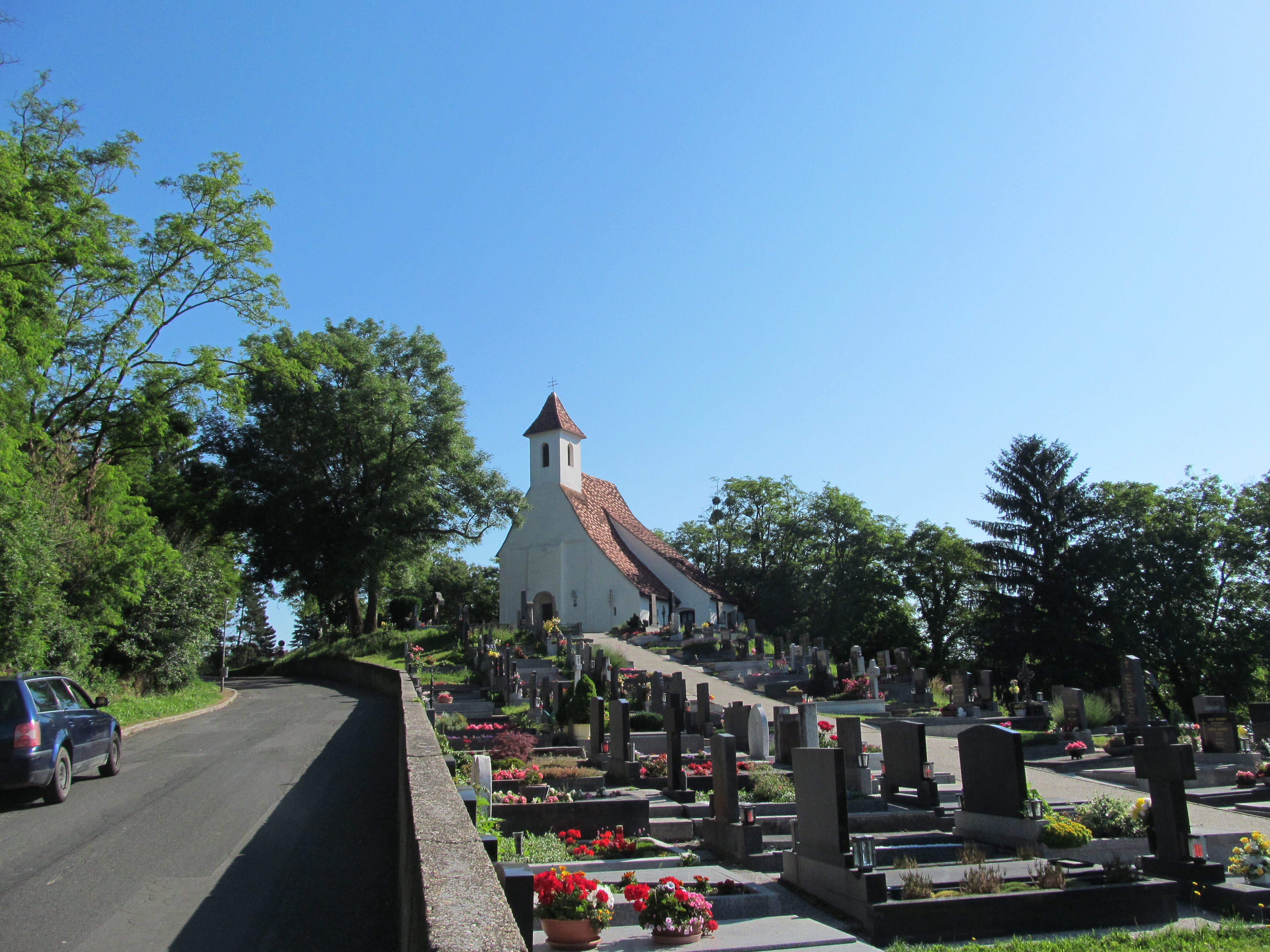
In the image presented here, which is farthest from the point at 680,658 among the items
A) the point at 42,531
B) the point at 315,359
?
the point at 42,531

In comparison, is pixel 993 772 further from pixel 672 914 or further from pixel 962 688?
pixel 962 688

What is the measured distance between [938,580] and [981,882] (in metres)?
43.0

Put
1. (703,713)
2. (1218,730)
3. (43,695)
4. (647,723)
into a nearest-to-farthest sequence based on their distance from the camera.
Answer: (43,695)
(1218,730)
(703,713)
(647,723)

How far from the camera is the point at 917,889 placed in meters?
6.70

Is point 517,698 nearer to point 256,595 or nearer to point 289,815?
point 289,815

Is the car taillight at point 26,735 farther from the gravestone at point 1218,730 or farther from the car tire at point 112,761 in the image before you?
the gravestone at point 1218,730

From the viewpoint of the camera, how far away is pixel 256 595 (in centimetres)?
5481

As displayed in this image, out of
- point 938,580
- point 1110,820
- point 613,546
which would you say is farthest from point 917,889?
point 938,580

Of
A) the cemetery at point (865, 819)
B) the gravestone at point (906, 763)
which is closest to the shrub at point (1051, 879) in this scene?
the cemetery at point (865, 819)

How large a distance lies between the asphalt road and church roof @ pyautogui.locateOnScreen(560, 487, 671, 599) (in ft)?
99.0

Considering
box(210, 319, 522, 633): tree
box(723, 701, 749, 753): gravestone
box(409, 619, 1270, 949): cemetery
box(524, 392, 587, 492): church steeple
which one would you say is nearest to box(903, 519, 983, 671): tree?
box(524, 392, 587, 492): church steeple

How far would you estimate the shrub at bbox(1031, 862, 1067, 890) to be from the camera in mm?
6833

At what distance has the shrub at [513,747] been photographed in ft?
40.1

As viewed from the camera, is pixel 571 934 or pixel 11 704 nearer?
pixel 571 934
